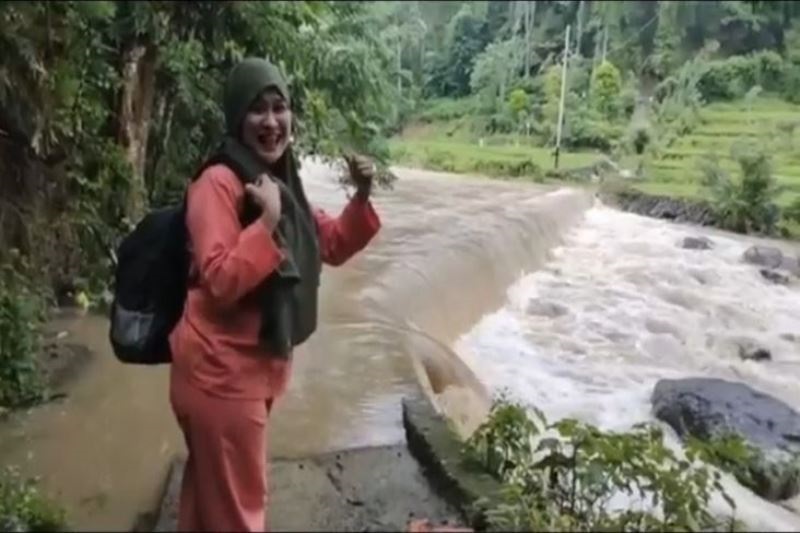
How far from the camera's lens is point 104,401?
4746 mm

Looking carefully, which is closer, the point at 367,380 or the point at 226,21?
the point at 226,21

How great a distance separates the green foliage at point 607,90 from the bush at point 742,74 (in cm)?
45

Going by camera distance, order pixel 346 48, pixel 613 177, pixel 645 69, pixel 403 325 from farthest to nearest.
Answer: pixel 613 177 → pixel 403 325 → pixel 645 69 → pixel 346 48

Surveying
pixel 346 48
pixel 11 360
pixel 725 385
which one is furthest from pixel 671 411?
pixel 11 360

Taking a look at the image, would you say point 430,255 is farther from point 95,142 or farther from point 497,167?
point 95,142

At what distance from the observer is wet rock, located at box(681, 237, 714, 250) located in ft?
30.9

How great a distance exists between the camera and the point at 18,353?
458cm

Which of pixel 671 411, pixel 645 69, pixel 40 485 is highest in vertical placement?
pixel 645 69

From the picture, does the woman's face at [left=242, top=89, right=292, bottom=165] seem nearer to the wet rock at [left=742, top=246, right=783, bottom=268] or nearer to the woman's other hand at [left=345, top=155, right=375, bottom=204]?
the woman's other hand at [left=345, top=155, right=375, bottom=204]

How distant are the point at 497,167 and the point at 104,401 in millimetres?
5025

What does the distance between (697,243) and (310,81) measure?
17.3 feet

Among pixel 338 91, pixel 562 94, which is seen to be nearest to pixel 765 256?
pixel 562 94

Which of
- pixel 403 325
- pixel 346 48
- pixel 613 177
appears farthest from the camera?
pixel 613 177

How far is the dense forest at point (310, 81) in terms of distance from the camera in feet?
13.2
